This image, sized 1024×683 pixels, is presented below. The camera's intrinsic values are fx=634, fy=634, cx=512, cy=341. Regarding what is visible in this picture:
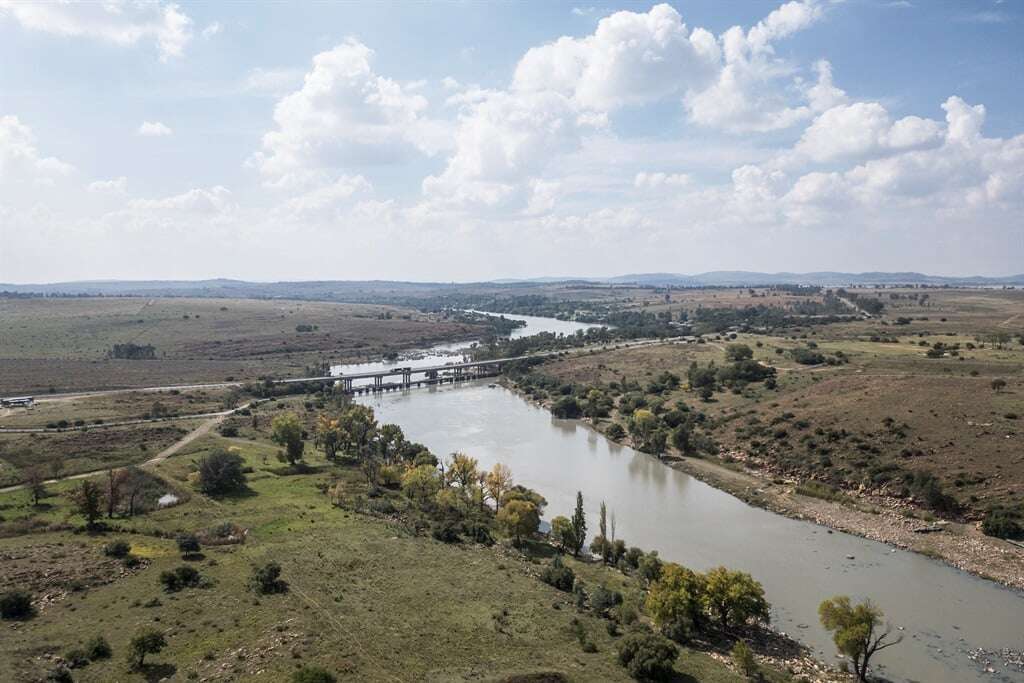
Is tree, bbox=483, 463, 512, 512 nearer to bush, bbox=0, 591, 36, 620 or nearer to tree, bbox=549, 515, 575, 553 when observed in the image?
tree, bbox=549, 515, 575, 553

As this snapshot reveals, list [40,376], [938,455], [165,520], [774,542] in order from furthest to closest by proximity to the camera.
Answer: [40,376] < [938,455] < [774,542] < [165,520]

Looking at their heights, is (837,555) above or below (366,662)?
below

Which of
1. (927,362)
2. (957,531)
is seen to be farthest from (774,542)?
(927,362)

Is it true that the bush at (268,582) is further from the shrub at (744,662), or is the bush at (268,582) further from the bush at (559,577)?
the shrub at (744,662)

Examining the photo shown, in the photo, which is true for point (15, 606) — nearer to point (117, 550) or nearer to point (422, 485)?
point (117, 550)

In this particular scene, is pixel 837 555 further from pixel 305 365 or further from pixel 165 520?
pixel 305 365

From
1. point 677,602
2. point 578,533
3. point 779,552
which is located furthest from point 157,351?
point 677,602

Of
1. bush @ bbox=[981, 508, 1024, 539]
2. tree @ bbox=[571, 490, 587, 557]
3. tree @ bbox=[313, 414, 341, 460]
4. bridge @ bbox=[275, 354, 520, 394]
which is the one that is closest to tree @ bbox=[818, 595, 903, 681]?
tree @ bbox=[571, 490, 587, 557]
